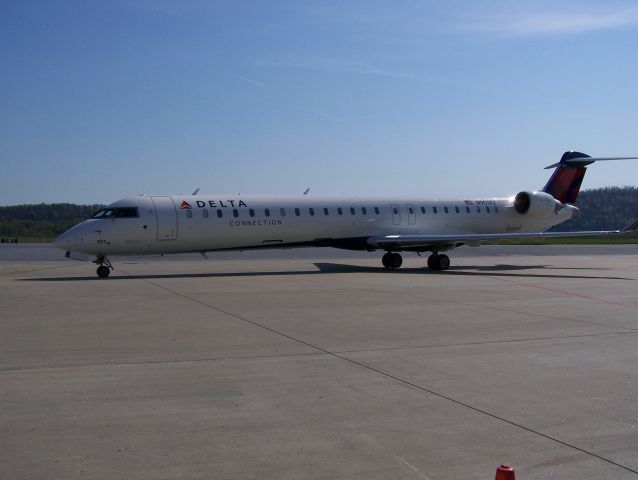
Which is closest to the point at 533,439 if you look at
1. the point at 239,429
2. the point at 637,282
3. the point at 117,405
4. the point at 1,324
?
the point at 239,429

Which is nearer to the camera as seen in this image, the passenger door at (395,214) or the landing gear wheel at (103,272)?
the landing gear wheel at (103,272)

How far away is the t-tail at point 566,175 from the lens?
32.0 meters

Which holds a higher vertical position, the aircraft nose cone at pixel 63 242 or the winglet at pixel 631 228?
the winglet at pixel 631 228

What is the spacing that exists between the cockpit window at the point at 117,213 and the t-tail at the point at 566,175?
18.5 metres

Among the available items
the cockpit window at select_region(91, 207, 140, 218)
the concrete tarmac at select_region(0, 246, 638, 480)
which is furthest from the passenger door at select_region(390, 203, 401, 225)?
the concrete tarmac at select_region(0, 246, 638, 480)

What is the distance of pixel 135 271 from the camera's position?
977 inches

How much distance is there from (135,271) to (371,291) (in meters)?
10.7

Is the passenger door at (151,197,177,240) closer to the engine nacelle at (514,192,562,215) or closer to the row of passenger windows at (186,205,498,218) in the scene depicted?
the row of passenger windows at (186,205,498,218)

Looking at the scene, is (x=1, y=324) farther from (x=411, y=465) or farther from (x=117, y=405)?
(x=411, y=465)

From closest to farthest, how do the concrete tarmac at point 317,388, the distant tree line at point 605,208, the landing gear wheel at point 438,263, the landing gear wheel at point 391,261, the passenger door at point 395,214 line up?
the concrete tarmac at point 317,388
the landing gear wheel at point 438,263
the landing gear wheel at point 391,261
the passenger door at point 395,214
the distant tree line at point 605,208

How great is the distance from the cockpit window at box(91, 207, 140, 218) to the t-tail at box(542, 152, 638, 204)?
18.5 meters

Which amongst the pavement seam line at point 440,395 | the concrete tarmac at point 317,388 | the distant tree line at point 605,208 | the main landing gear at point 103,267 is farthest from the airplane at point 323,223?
the distant tree line at point 605,208

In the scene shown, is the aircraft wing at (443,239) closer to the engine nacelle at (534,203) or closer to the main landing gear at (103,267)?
the engine nacelle at (534,203)

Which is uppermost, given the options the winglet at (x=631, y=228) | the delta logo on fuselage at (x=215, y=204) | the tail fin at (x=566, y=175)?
the tail fin at (x=566, y=175)
